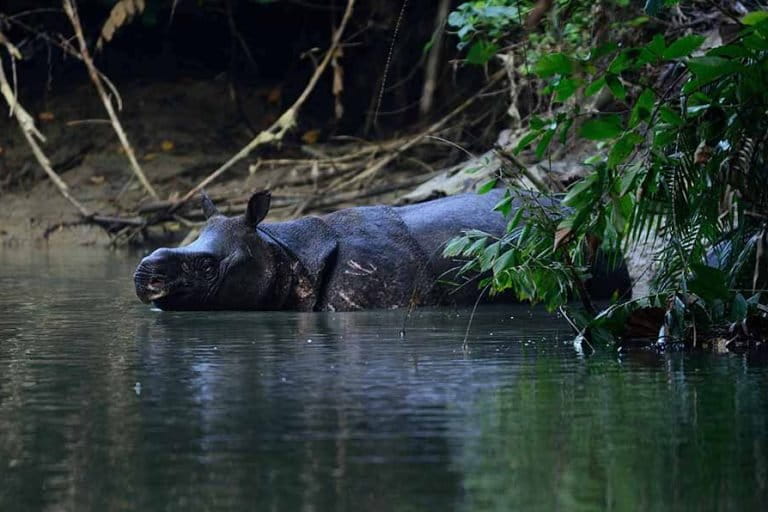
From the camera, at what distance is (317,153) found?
15141mm

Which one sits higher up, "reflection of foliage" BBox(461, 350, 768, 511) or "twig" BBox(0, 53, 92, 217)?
"twig" BBox(0, 53, 92, 217)

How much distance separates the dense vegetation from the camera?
5359 millimetres

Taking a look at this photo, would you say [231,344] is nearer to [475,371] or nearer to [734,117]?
[475,371]

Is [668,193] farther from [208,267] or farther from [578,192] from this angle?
[208,267]

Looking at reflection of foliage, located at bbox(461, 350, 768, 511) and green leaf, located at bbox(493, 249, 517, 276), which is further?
green leaf, located at bbox(493, 249, 517, 276)

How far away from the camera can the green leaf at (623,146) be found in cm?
545

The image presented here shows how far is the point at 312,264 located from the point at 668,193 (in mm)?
3193

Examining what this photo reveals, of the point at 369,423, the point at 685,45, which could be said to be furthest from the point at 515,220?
the point at 369,423

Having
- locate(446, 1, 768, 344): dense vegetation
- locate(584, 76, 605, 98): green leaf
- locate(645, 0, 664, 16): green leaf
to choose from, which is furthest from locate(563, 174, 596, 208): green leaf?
locate(645, 0, 664, 16): green leaf

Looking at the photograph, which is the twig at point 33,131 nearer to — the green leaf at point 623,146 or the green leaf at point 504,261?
the green leaf at point 504,261

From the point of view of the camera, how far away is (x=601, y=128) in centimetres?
545

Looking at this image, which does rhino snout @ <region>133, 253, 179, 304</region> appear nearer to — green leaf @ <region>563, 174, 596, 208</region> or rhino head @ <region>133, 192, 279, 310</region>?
rhino head @ <region>133, 192, 279, 310</region>

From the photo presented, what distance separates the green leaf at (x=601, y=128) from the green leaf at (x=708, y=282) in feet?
2.21

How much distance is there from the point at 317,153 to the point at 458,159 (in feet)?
4.54
